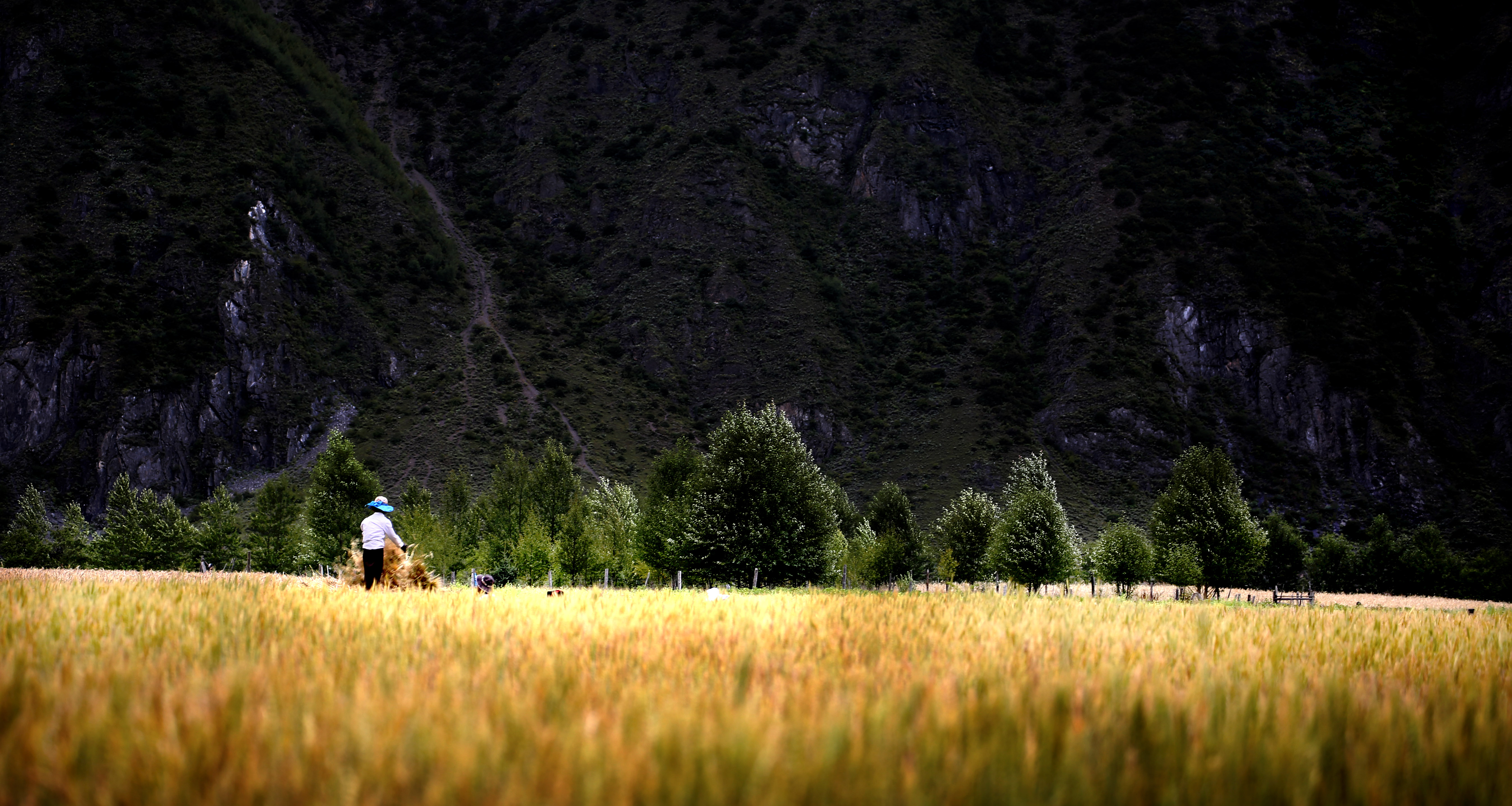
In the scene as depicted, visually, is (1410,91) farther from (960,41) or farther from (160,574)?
(160,574)

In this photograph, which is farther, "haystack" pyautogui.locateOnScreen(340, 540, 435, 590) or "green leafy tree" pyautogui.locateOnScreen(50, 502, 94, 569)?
"green leafy tree" pyautogui.locateOnScreen(50, 502, 94, 569)

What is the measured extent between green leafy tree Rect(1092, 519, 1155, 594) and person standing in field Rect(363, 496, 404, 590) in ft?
146

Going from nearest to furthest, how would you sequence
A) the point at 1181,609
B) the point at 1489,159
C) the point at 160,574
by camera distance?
the point at 1181,609, the point at 160,574, the point at 1489,159

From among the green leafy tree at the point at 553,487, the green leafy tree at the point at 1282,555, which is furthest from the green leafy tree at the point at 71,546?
the green leafy tree at the point at 1282,555

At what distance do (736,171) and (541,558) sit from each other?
320 feet

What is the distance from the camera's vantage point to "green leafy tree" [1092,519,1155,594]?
155 feet

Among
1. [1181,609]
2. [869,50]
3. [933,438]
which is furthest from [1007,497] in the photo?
[869,50]

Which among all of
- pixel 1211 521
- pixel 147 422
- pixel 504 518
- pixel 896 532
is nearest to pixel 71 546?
pixel 504 518

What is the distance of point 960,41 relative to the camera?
145 metres

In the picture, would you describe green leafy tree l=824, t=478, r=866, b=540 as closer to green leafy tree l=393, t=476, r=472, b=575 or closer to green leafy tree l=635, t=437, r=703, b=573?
green leafy tree l=635, t=437, r=703, b=573

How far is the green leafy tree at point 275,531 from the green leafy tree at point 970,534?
39290 millimetres

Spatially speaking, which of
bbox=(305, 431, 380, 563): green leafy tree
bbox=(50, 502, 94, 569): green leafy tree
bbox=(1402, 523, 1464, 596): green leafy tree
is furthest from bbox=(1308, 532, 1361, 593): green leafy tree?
bbox=(50, 502, 94, 569): green leafy tree

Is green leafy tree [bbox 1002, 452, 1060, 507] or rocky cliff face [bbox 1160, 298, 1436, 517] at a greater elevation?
rocky cliff face [bbox 1160, 298, 1436, 517]

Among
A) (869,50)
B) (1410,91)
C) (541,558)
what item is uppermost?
(869,50)
